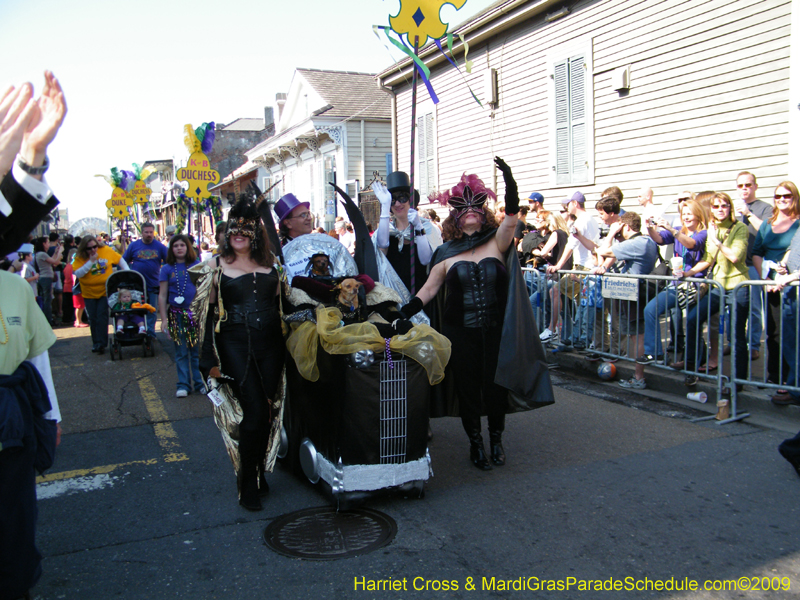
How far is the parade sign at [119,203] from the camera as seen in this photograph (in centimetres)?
2312

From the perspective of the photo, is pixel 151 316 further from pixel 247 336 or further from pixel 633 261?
pixel 633 261

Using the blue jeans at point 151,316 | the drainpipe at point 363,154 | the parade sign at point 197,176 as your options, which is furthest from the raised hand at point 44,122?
the drainpipe at point 363,154

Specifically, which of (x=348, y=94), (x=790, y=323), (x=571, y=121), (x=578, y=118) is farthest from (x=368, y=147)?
(x=790, y=323)

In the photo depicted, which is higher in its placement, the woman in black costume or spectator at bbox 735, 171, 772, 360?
spectator at bbox 735, 171, 772, 360

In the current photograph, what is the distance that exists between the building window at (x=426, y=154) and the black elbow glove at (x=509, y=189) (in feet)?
40.1

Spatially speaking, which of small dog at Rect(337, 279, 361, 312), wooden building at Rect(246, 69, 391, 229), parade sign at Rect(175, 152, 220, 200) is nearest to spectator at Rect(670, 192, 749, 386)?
small dog at Rect(337, 279, 361, 312)

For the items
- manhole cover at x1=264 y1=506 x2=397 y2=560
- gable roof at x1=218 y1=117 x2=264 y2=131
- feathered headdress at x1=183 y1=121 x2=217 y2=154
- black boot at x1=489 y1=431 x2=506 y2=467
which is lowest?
manhole cover at x1=264 y1=506 x2=397 y2=560

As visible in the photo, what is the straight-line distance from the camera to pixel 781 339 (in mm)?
5566

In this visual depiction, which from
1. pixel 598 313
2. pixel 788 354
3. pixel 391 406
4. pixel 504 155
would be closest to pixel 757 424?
pixel 788 354

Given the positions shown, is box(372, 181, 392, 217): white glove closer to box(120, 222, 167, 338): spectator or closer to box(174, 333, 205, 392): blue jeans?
box(174, 333, 205, 392): blue jeans

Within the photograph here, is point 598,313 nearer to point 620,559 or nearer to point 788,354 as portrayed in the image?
point 788,354

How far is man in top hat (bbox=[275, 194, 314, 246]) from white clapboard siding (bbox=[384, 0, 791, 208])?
6562 millimetres

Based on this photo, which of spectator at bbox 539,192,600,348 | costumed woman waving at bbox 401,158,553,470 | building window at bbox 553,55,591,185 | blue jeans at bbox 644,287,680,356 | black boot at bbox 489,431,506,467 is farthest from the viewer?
building window at bbox 553,55,591,185

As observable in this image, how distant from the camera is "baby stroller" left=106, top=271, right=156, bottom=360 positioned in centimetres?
980
